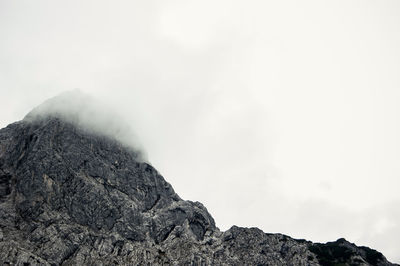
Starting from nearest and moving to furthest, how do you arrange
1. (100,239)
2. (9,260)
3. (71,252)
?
(9,260) → (71,252) → (100,239)

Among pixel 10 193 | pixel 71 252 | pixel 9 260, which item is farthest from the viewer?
pixel 10 193

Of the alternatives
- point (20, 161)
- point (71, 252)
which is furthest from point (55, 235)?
point (20, 161)

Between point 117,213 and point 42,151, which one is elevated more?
point 42,151

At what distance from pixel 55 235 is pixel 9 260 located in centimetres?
2331

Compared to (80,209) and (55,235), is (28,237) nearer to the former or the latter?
(55,235)

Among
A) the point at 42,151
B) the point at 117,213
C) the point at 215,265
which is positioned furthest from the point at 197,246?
the point at 42,151

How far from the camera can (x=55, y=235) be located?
163500mm

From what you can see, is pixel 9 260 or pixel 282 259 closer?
pixel 9 260

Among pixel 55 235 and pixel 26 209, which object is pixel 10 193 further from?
pixel 55 235

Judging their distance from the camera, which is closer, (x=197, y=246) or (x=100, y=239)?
(x=100, y=239)

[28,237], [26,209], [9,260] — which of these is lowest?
[9,260]

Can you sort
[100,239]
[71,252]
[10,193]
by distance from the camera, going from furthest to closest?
[10,193] → [100,239] → [71,252]

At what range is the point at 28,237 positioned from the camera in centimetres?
16162

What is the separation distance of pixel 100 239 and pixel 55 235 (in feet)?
68.4
